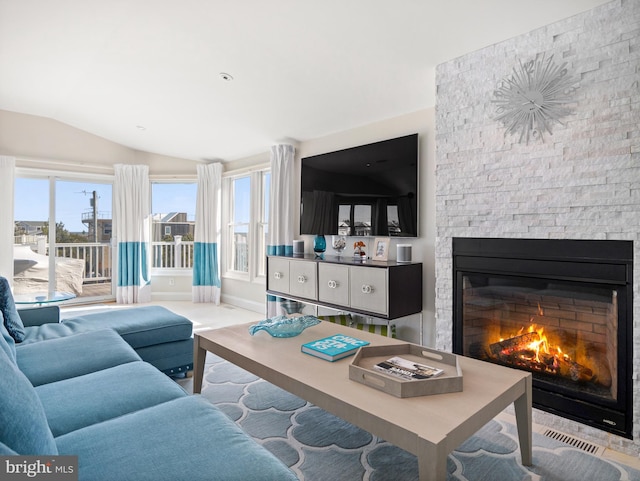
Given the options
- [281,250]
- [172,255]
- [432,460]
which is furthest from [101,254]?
[432,460]

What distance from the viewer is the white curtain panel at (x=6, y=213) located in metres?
4.69

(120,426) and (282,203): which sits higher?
(282,203)

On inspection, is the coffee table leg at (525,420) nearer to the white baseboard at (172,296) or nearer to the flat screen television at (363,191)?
the flat screen television at (363,191)

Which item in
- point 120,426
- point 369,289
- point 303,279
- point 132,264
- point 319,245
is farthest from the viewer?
point 132,264

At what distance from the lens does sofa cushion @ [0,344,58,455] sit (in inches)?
31.8

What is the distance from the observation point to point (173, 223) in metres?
6.11

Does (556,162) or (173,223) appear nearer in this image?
(556,162)

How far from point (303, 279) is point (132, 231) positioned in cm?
333

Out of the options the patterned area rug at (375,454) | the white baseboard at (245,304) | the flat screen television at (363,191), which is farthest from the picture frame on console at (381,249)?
the white baseboard at (245,304)

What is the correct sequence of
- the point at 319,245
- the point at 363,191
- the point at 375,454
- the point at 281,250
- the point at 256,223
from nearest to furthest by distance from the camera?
the point at 375,454 → the point at 363,191 → the point at 319,245 → the point at 281,250 → the point at 256,223

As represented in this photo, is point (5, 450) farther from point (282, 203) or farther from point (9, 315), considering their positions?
point (282, 203)

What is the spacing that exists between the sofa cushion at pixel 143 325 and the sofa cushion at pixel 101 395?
808 mm

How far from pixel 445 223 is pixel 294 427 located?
5.23 feet

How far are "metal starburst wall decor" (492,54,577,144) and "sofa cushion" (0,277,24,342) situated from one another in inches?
121
